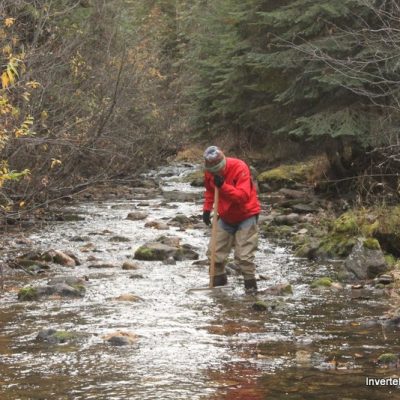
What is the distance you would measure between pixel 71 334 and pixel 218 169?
324cm

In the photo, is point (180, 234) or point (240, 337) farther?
point (180, 234)

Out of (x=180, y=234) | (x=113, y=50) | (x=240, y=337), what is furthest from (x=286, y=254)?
(x=113, y=50)

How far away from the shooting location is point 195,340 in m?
7.82

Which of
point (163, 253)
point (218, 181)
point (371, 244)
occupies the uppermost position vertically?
point (218, 181)

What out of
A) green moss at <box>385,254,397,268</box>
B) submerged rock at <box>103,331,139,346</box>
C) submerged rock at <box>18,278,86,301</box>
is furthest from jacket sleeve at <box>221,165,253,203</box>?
submerged rock at <box>103,331,139,346</box>

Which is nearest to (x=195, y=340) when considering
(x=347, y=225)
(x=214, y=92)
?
(x=347, y=225)

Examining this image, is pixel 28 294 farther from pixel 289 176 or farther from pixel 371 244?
pixel 289 176

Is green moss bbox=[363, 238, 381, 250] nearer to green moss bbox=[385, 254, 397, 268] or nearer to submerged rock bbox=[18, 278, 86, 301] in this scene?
green moss bbox=[385, 254, 397, 268]

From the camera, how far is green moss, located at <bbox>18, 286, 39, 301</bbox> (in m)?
9.98

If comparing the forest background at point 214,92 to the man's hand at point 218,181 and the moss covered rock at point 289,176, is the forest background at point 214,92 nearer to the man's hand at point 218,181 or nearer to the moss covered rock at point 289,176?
the moss covered rock at point 289,176

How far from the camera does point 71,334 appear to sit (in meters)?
7.92

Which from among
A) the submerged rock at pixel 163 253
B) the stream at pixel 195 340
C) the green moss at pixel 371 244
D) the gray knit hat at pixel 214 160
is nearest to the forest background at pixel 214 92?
the green moss at pixel 371 244

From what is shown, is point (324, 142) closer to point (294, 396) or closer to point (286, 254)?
point (286, 254)

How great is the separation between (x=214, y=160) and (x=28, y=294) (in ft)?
9.57
